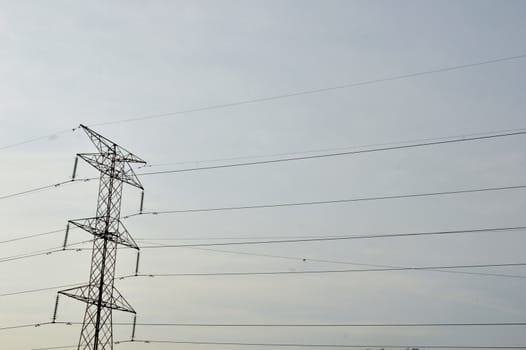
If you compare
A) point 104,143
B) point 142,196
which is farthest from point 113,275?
point 104,143

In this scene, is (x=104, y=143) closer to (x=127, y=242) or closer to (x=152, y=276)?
(x=127, y=242)

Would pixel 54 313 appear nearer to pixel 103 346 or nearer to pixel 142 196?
pixel 103 346

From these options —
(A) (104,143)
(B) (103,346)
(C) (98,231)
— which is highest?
(A) (104,143)

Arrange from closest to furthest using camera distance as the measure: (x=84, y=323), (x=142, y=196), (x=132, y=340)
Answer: (x=84, y=323) → (x=132, y=340) → (x=142, y=196)

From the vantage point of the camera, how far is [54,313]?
40.8 meters

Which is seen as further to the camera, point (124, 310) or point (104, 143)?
point (104, 143)

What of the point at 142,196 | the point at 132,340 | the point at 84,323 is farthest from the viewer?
the point at 142,196

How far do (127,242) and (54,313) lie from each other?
6.92 metres

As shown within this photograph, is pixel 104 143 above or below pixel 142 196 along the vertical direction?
above

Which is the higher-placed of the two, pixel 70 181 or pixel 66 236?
pixel 70 181

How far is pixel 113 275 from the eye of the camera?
42.7 meters

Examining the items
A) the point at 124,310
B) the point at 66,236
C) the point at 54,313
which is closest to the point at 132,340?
the point at 124,310

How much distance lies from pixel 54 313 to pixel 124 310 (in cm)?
466

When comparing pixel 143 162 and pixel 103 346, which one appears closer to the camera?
pixel 103 346
